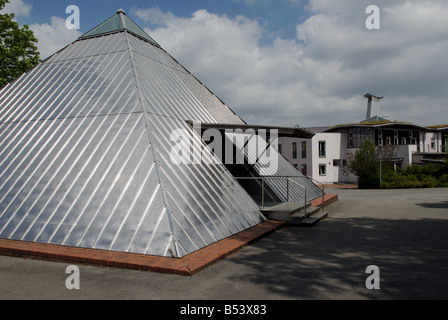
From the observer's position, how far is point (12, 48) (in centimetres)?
2467

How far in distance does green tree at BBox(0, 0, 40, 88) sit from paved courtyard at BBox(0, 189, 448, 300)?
22.2 m

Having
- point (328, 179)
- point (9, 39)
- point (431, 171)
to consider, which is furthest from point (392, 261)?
point (328, 179)

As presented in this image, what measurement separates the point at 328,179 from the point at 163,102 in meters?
39.6

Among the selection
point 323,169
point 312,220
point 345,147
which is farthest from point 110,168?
point 345,147

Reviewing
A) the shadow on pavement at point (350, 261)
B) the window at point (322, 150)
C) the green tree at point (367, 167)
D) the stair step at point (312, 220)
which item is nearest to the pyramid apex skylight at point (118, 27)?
the stair step at point (312, 220)

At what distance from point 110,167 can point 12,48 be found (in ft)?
71.0

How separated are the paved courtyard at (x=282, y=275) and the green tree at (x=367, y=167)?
28.3 meters

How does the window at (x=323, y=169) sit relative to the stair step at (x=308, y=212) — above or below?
above

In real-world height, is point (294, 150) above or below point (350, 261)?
above

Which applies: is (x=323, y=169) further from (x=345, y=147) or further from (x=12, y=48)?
(x=12, y=48)

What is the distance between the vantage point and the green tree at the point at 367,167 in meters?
35.9

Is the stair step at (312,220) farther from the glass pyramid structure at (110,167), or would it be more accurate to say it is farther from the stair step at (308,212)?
the glass pyramid structure at (110,167)

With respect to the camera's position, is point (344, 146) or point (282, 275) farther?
point (344, 146)
